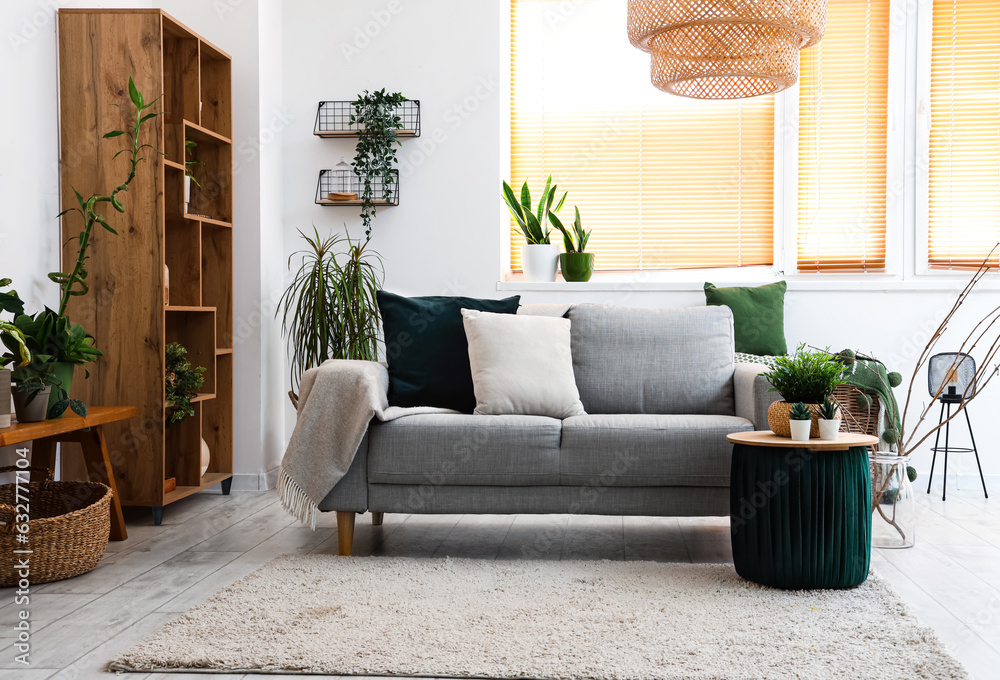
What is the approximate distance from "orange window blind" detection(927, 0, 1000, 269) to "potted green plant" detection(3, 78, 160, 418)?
365cm

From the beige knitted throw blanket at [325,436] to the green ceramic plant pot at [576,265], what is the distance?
1.78 meters

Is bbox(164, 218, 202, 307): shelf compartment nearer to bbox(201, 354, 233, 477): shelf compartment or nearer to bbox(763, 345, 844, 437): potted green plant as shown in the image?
bbox(201, 354, 233, 477): shelf compartment

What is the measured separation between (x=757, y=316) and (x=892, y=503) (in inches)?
50.4

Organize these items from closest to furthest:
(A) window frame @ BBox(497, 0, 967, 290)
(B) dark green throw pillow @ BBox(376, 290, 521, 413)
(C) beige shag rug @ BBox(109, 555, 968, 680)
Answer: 1. (C) beige shag rug @ BBox(109, 555, 968, 680)
2. (B) dark green throw pillow @ BBox(376, 290, 521, 413)
3. (A) window frame @ BBox(497, 0, 967, 290)

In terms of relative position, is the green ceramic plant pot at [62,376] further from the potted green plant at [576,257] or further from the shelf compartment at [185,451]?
the potted green plant at [576,257]

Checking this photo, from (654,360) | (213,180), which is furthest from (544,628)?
(213,180)

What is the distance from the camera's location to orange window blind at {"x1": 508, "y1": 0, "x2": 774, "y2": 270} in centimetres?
445

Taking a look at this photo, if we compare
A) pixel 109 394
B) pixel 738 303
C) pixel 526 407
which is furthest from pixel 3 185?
pixel 738 303

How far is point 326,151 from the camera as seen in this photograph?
14.3ft

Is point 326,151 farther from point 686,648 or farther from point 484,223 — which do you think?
point 686,648

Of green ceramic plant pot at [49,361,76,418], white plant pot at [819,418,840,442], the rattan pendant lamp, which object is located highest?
the rattan pendant lamp

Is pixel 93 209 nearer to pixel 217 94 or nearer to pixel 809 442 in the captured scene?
pixel 217 94

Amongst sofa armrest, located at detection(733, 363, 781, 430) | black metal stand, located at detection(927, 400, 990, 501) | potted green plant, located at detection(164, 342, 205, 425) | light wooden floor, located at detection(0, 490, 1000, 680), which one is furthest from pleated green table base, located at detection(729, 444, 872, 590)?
potted green plant, located at detection(164, 342, 205, 425)

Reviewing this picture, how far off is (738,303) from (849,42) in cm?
153
